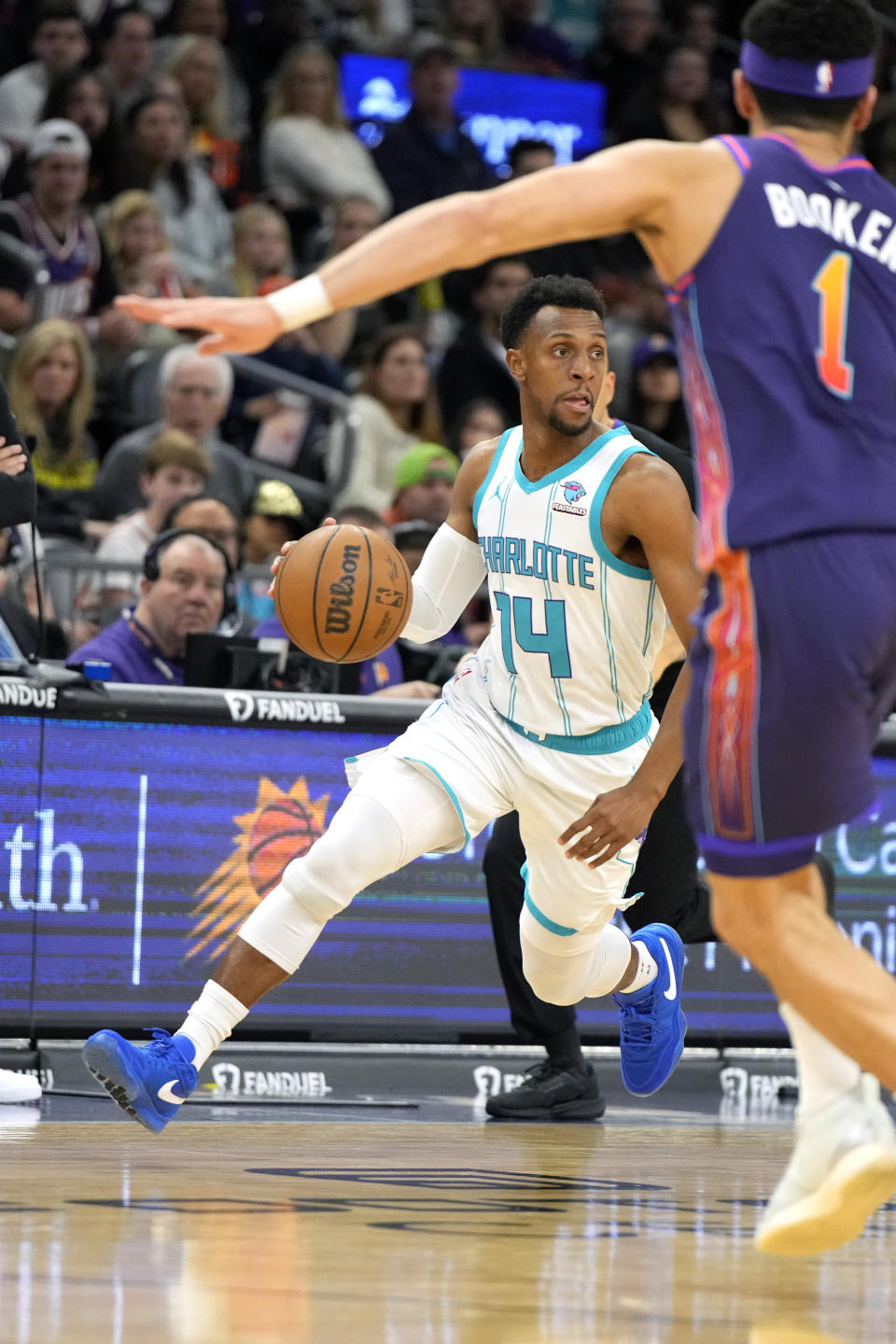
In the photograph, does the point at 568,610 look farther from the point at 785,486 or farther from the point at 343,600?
the point at 785,486

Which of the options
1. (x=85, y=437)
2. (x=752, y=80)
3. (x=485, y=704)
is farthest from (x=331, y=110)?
(x=752, y=80)

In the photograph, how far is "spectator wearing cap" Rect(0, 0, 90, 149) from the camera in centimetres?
1248

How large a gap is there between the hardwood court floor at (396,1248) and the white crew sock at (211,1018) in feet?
0.92

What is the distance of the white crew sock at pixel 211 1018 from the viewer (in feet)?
17.9

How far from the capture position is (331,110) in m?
14.0

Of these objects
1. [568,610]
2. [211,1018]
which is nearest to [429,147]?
[568,610]

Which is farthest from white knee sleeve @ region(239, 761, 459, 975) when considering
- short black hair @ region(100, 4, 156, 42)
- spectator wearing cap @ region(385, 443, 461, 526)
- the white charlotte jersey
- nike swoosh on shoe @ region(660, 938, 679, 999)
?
short black hair @ region(100, 4, 156, 42)

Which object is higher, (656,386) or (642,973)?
(656,386)

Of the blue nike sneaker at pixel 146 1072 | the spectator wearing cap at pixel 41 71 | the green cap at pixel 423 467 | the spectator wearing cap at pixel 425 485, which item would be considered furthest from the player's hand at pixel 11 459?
the spectator wearing cap at pixel 41 71

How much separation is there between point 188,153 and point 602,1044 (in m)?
7.23

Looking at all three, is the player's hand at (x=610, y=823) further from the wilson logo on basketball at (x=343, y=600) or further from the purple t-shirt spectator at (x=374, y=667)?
the purple t-shirt spectator at (x=374, y=667)

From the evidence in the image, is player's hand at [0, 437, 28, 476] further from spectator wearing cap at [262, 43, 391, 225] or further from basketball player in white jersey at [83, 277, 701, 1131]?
spectator wearing cap at [262, 43, 391, 225]

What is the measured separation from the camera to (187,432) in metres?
10.7

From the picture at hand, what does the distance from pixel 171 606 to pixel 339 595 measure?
235 cm
